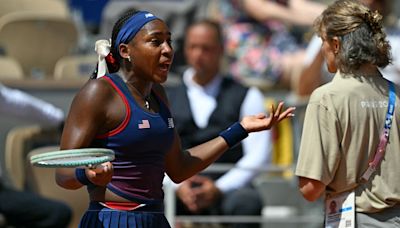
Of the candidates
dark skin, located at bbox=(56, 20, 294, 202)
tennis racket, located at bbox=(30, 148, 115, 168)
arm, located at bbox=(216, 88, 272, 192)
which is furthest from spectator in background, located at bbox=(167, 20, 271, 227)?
tennis racket, located at bbox=(30, 148, 115, 168)

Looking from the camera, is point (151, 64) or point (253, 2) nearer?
point (151, 64)

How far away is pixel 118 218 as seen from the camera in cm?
464

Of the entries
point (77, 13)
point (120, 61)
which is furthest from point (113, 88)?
point (77, 13)

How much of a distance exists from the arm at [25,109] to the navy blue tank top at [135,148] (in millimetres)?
2917

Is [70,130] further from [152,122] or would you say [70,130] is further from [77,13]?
[77,13]

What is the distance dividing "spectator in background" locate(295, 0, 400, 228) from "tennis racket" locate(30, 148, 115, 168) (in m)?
1.00

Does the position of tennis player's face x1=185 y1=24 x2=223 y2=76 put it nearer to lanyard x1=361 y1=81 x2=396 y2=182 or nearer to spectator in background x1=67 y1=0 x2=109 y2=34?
spectator in background x1=67 y1=0 x2=109 y2=34

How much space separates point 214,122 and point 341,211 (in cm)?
297

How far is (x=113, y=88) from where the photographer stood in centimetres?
469

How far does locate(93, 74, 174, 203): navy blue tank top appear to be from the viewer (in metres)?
4.63

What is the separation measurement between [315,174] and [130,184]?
0.82m

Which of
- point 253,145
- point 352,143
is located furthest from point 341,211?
point 253,145

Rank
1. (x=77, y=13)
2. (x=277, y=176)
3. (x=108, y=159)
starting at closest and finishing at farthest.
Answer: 1. (x=108, y=159)
2. (x=277, y=176)
3. (x=77, y=13)

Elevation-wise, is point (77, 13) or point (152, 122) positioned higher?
point (77, 13)
